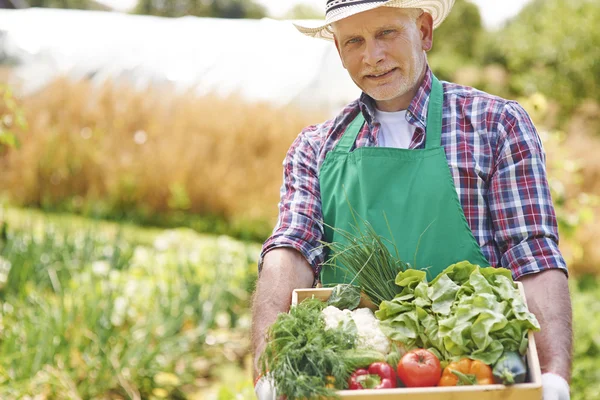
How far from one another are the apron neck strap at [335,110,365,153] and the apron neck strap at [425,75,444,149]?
250 millimetres

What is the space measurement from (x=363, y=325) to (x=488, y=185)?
2.20 ft

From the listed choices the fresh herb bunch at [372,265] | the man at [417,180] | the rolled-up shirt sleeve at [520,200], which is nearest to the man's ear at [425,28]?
the man at [417,180]

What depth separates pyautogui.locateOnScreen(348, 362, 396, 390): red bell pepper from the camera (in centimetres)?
163

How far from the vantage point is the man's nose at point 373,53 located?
7.35 feet

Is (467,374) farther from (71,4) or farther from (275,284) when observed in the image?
(71,4)

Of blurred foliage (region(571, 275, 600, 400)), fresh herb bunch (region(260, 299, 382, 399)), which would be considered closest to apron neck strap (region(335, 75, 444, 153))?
fresh herb bunch (region(260, 299, 382, 399))

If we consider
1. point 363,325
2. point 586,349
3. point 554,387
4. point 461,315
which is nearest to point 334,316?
point 363,325

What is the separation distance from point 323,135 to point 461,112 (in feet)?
1.61

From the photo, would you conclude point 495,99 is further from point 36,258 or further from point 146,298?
point 36,258

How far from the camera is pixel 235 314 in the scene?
484cm

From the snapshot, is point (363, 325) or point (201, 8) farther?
point (201, 8)

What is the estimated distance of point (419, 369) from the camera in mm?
1628

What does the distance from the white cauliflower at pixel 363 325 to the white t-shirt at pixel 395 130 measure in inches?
28.1

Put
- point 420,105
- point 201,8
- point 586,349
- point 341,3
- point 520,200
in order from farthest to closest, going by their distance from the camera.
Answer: point 201,8 → point 586,349 → point 420,105 → point 341,3 → point 520,200
